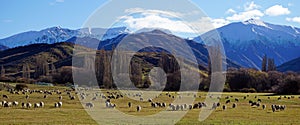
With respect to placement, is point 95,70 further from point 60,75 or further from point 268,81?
point 268,81

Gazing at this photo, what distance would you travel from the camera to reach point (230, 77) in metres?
162

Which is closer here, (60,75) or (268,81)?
(268,81)

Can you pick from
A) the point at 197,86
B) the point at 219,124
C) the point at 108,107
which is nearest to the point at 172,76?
the point at 197,86

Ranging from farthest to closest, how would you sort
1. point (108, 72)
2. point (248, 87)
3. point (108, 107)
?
point (108, 72) < point (248, 87) < point (108, 107)

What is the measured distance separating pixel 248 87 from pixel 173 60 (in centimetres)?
4999

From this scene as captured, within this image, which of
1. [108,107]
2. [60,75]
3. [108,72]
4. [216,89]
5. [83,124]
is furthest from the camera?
[60,75]

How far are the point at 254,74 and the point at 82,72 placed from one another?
74461 mm

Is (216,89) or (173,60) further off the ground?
(173,60)

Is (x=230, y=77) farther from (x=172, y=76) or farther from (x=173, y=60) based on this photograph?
(x=173, y=60)

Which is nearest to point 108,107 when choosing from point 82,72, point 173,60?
point 82,72

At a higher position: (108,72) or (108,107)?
(108,72)

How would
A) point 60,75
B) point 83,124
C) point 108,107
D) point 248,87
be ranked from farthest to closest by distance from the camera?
point 60,75
point 248,87
point 108,107
point 83,124

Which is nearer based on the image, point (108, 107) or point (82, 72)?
point (108, 107)

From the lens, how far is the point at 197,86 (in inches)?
5787
